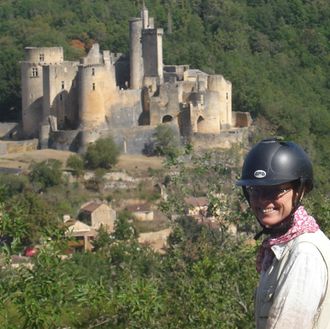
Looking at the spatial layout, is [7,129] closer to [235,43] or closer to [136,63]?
[136,63]

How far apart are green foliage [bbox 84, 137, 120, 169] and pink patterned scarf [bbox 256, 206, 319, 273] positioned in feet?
73.7

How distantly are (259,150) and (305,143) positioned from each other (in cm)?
2690

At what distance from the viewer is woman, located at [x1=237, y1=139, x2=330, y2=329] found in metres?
2.77

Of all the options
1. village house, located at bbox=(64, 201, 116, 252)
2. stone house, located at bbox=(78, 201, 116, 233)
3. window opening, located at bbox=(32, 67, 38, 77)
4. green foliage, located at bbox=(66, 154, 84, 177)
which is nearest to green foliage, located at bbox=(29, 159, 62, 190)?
green foliage, located at bbox=(66, 154, 84, 177)

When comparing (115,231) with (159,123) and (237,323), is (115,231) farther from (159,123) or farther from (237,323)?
(237,323)

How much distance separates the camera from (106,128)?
26688mm

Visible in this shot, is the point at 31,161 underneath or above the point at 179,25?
underneath

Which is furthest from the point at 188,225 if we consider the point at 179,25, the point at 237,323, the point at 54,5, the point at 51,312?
the point at 54,5

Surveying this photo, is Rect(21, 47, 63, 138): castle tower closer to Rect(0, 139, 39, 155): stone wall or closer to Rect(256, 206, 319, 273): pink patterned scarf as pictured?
Rect(0, 139, 39, 155): stone wall

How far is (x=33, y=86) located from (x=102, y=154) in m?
2.94

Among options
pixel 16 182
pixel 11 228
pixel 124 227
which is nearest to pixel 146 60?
pixel 16 182

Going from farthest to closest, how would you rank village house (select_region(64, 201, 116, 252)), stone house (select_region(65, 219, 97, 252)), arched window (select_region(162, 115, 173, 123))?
arched window (select_region(162, 115, 173, 123)) < village house (select_region(64, 201, 116, 252)) < stone house (select_region(65, 219, 97, 252))

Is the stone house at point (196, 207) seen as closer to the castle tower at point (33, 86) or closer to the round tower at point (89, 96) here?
the round tower at point (89, 96)

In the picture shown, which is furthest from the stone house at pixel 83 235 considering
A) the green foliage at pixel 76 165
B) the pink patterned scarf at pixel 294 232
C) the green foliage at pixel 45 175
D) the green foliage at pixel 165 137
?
the pink patterned scarf at pixel 294 232
